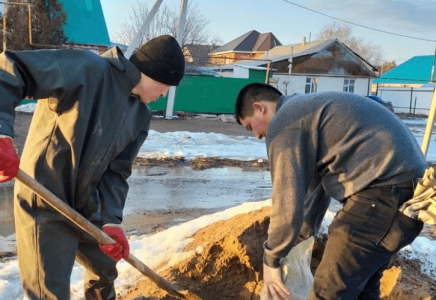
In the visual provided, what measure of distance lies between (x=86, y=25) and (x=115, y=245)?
22381mm

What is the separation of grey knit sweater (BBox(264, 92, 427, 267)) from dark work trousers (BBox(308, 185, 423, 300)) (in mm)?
72

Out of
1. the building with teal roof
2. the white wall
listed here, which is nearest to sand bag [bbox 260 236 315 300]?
the building with teal roof

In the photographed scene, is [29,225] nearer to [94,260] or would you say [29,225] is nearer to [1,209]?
[94,260]

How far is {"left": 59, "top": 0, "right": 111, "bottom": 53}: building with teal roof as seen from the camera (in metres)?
22.5

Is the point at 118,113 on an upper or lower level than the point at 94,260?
upper

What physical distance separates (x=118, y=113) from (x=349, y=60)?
31366 millimetres

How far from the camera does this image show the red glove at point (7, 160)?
2115 millimetres

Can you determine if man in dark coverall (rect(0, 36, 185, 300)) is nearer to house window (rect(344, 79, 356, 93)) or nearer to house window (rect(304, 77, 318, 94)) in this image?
house window (rect(304, 77, 318, 94))

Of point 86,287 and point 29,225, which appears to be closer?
point 29,225

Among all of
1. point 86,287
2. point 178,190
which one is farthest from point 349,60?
point 86,287

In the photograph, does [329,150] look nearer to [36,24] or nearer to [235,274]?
[235,274]

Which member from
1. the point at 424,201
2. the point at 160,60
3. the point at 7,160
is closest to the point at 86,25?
the point at 160,60

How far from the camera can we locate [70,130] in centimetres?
241

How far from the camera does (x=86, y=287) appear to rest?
3164mm
